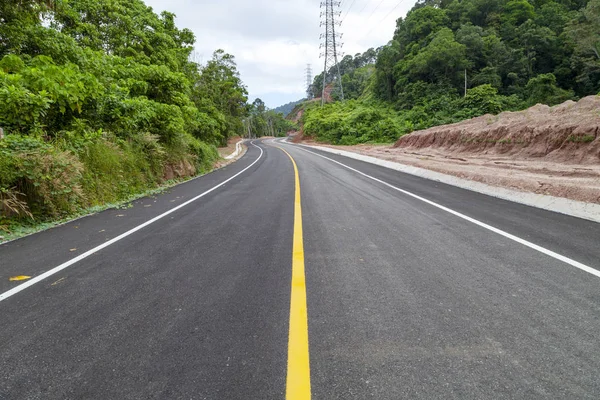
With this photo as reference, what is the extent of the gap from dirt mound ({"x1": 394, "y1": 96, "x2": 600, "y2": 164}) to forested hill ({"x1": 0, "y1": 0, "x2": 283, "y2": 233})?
17.8m

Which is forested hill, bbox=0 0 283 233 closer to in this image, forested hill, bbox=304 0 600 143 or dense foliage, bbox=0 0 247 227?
dense foliage, bbox=0 0 247 227

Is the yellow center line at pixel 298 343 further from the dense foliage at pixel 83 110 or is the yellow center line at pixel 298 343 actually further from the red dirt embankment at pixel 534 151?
the red dirt embankment at pixel 534 151

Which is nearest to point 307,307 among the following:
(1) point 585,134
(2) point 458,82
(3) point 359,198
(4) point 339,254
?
(4) point 339,254

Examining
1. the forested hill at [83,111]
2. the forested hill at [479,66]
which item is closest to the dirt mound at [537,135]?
the forested hill at [479,66]

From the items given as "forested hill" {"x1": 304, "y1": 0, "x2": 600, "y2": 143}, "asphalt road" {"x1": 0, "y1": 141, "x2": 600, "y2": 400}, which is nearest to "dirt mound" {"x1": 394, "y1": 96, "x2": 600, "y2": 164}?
"asphalt road" {"x1": 0, "y1": 141, "x2": 600, "y2": 400}

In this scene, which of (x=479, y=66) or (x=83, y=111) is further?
(x=479, y=66)

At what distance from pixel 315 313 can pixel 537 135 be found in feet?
62.3

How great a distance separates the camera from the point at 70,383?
1866 millimetres

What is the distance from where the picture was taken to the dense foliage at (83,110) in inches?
243

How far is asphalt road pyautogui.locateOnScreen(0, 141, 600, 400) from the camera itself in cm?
185

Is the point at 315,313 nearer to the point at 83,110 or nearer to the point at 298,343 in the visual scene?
the point at 298,343

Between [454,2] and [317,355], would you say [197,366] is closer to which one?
[317,355]

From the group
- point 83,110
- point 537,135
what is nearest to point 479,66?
point 537,135

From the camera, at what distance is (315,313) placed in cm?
255
